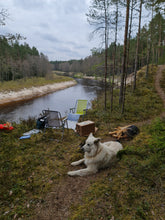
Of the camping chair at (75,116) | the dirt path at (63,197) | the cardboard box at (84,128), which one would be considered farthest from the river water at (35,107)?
the dirt path at (63,197)

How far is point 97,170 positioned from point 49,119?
123 inches

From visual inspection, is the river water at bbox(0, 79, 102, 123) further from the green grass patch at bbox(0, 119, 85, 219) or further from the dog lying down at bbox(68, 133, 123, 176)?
the dog lying down at bbox(68, 133, 123, 176)

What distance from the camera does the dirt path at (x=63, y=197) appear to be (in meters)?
2.42

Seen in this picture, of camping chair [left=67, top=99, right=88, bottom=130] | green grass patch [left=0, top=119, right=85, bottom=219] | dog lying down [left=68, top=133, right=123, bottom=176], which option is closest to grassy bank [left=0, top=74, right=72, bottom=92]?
camping chair [left=67, top=99, right=88, bottom=130]

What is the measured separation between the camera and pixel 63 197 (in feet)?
9.26

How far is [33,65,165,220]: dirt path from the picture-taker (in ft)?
7.94

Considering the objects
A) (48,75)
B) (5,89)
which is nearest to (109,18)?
(5,89)

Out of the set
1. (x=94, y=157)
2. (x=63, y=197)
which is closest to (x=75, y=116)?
(x=94, y=157)

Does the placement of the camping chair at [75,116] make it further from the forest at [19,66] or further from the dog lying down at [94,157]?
the forest at [19,66]

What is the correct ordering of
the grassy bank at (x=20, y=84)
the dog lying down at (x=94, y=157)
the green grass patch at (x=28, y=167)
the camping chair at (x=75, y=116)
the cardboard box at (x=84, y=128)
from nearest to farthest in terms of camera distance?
the green grass patch at (x=28, y=167)
the dog lying down at (x=94, y=157)
the cardboard box at (x=84, y=128)
the camping chair at (x=75, y=116)
the grassy bank at (x=20, y=84)

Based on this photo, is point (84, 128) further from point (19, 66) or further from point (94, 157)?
point (19, 66)

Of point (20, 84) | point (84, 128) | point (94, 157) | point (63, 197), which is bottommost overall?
point (63, 197)

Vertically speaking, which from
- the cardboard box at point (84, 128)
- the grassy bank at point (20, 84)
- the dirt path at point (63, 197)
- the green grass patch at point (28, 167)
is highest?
the grassy bank at point (20, 84)

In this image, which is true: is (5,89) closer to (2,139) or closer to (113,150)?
(2,139)
